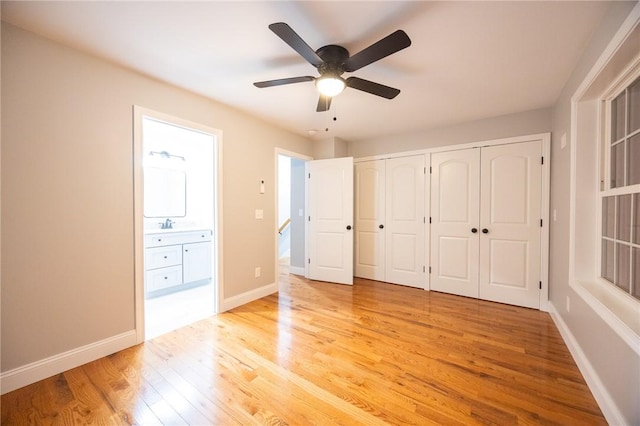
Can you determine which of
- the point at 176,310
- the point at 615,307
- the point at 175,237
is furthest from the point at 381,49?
the point at 175,237

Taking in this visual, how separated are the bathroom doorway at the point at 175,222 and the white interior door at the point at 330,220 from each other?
161 centimetres

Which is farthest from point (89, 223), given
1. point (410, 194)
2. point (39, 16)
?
point (410, 194)

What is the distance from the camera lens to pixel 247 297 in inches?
129

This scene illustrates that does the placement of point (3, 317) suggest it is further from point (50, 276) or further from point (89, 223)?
point (89, 223)

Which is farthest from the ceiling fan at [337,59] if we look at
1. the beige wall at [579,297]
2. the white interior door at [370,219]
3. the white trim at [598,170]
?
the white interior door at [370,219]

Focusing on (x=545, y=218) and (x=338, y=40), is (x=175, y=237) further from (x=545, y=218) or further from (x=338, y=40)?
(x=545, y=218)

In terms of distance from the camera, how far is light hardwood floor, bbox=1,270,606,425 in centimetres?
148

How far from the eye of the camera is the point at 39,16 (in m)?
1.60

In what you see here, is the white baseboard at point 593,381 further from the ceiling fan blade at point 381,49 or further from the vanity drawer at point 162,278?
the vanity drawer at point 162,278

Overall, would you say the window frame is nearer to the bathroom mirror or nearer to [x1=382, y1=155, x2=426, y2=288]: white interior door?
[x1=382, y1=155, x2=426, y2=288]: white interior door

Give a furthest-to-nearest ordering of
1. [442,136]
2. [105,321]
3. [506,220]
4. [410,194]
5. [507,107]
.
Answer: [410,194] < [442,136] < [506,220] < [507,107] < [105,321]

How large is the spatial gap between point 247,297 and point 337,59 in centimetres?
281

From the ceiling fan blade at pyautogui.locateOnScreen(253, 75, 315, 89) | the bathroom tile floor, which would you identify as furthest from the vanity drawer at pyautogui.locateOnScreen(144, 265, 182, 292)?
the ceiling fan blade at pyautogui.locateOnScreen(253, 75, 315, 89)

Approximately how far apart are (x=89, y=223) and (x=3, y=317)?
0.72 meters
